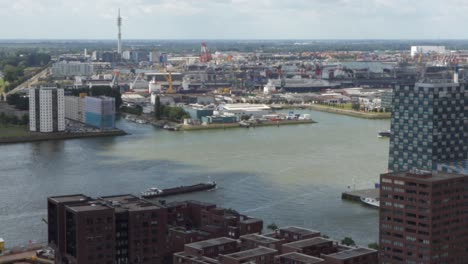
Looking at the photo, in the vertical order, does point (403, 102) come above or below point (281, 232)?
above

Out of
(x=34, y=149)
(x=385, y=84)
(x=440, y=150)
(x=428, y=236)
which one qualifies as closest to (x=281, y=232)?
(x=428, y=236)

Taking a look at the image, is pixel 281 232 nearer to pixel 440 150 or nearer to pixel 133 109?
pixel 440 150

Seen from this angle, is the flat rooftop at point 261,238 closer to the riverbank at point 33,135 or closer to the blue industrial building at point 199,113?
the riverbank at point 33,135

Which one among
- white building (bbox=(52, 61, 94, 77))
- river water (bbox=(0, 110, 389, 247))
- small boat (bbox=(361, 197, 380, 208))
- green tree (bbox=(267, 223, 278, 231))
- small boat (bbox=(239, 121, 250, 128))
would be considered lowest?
small boat (bbox=(239, 121, 250, 128))

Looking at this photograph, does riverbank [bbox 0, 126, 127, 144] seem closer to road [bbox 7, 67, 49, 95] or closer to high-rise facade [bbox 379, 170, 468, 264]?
road [bbox 7, 67, 49, 95]

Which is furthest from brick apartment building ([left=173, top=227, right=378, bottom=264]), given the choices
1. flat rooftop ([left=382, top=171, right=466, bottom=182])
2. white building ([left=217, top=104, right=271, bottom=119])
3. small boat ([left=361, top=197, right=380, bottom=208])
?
white building ([left=217, top=104, right=271, bottom=119])

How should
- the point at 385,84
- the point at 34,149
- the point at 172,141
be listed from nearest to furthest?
Answer: the point at 34,149 < the point at 172,141 < the point at 385,84

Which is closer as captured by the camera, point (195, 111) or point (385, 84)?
point (195, 111)
